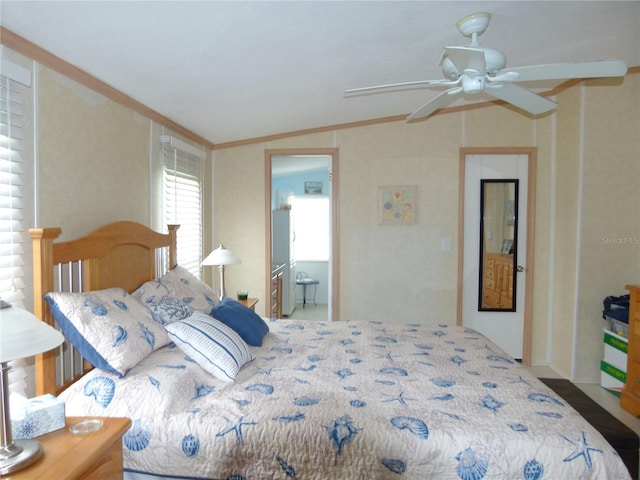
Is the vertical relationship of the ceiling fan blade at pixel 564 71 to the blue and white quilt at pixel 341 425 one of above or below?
above

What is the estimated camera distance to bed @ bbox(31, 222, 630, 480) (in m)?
1.64

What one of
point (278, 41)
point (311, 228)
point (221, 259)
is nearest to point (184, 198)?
point (221, 259)

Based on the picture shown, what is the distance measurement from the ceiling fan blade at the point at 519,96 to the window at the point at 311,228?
194 inches

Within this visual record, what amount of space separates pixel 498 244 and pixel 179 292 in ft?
10.2

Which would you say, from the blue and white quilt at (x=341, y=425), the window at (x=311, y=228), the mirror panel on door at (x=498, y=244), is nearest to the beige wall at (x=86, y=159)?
the blue and white quilt at (x=341, y=425)

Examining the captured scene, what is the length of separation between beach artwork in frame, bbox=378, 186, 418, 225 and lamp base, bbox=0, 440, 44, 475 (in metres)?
3.60

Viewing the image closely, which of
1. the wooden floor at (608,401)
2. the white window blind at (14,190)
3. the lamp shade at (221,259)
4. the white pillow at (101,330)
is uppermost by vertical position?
the white window blind at (14,190)

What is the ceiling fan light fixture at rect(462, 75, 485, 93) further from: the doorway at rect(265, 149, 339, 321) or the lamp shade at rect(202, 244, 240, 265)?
the doorway at rect(265, 149, 339, 321)

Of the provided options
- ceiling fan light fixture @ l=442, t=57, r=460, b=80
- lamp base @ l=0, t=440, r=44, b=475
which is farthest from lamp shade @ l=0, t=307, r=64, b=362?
ceiling fan light fixture @ l=442, t=57, r=460, b=80

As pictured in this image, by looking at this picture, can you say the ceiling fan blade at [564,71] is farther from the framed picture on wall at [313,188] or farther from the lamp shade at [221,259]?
the framed picture on wall at [313,188]

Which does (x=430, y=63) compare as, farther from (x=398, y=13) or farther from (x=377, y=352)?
(x=377, y=352)

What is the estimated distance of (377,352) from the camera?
261 centimetres

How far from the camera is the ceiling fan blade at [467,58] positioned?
178cm

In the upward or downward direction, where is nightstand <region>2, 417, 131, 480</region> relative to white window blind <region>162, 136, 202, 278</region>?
downward
